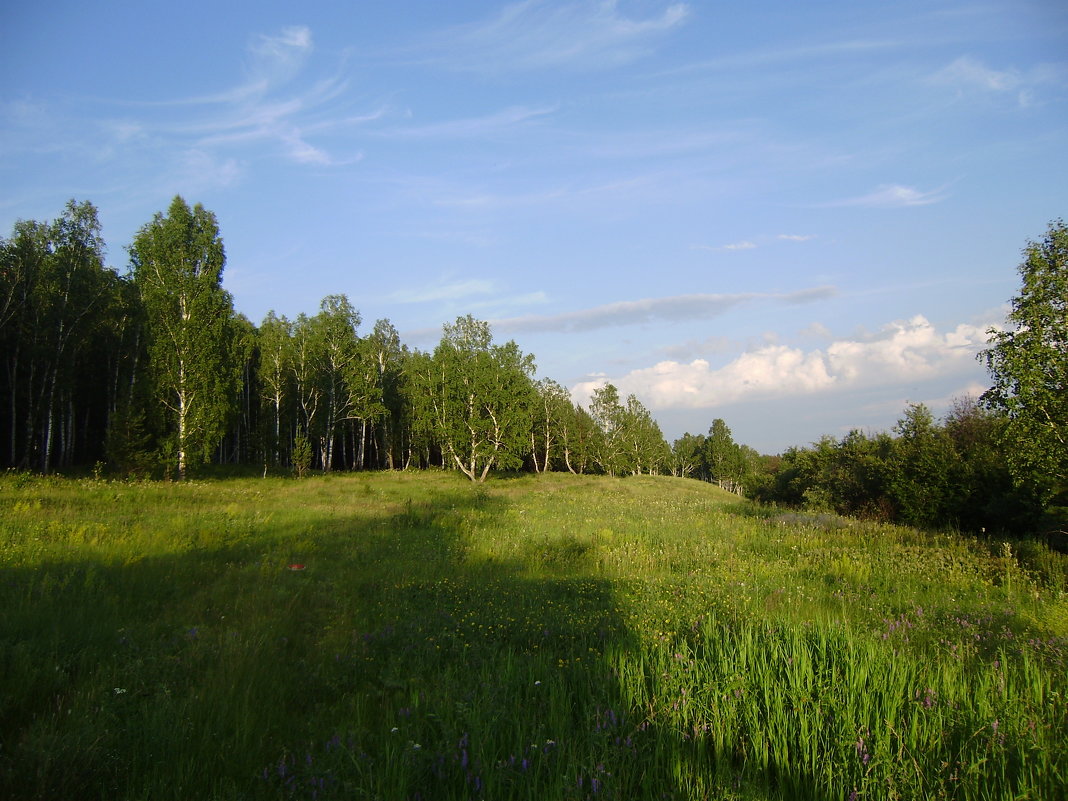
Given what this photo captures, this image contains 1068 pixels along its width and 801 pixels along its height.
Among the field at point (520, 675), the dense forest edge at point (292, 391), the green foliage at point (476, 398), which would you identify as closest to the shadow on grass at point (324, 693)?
the field at point (520, 675)

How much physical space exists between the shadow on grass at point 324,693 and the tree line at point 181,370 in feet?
77.1

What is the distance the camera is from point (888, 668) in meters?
4.17

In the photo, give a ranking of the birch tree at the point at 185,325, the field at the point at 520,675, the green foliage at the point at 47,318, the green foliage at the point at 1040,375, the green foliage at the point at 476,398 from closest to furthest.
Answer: the field at the point at 520,675, the green foliage at the point at 1040,375, the green foliage at the point at 47,318, the birch tree at the point at 185,325, the green foliage at the point at 476,398

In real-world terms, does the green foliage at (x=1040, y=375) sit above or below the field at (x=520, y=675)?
above

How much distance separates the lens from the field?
3.09m

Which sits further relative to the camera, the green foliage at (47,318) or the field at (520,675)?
the green foliage at (47,318)

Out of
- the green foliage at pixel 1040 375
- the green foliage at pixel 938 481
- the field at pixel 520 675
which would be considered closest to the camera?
the field at pixel 520 675

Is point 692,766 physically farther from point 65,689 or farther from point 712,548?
point 712,548

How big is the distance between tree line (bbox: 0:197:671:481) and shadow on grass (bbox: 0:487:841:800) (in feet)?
77.1

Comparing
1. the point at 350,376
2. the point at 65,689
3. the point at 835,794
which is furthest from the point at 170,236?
the point at 835,794

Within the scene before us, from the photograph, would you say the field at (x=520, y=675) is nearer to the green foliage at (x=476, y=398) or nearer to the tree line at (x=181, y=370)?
the tree line at (x=181, y=370)

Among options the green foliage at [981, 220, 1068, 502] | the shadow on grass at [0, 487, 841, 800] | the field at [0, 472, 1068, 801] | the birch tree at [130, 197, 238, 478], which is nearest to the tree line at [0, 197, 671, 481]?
the birch tree at [130, 197, 238, 478]

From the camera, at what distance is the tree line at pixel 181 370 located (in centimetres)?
2631

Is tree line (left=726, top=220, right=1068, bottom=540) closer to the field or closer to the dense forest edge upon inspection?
the dense forest edge
